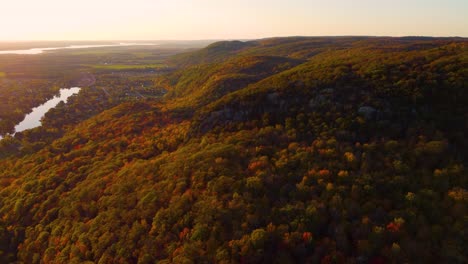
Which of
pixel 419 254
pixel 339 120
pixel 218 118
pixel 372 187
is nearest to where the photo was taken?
pixel 419 254

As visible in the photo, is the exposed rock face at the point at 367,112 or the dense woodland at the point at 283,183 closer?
the dense woodland at the point at 283,183

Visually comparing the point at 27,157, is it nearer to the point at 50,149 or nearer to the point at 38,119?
the point at 50,149

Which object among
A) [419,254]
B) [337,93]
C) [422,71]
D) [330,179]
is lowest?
[419,254]

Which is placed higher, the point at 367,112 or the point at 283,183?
the point at 367,112

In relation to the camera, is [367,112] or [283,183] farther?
[367,112]

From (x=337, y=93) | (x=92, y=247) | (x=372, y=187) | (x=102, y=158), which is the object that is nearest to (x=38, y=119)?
(x=102, y=158)
